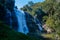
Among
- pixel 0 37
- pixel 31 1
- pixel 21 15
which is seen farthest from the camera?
pixel 31 1

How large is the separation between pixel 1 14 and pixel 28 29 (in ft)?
61.3

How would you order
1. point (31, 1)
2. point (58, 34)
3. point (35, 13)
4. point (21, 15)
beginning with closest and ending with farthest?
point (58, 34) → point (21, 15) → point (35, 13) → point (31, 1)

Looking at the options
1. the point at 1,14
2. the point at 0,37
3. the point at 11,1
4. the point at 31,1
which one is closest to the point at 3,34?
the point at 0,37

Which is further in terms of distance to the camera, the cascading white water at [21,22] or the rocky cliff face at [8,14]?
the cascading white water at [21,22]

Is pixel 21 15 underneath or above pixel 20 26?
above

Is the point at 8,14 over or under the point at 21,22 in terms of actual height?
under

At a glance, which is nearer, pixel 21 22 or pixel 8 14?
pixel 8 14

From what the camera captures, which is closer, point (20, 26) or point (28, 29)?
point (20, 26)

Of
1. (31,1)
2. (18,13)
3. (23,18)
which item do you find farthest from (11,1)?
(31,1)

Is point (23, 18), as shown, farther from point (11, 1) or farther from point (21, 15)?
point (11, 1)

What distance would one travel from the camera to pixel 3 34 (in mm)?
16844

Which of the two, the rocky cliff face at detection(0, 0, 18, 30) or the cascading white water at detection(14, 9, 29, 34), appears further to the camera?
the cascading white water at detection(14, 9, 29, 34)

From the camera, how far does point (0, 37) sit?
16078mm

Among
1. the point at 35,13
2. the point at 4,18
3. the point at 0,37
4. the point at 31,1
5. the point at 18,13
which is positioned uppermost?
the point at 31,1
